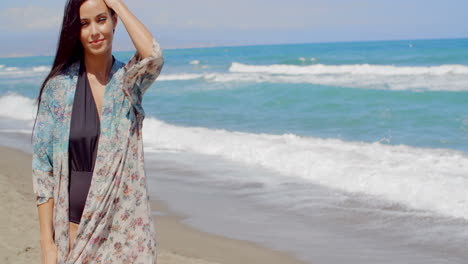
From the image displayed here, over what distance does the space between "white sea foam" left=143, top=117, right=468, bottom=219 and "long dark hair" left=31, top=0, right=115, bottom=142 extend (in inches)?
210

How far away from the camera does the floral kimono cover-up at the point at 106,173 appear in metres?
2.09

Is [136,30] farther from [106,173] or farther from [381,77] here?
[381,77]

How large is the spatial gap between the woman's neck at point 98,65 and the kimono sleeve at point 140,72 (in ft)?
0.32

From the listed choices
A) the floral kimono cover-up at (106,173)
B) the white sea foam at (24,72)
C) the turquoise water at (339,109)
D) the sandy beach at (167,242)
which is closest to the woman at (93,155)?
the floral kimono cover-up at (106,173)

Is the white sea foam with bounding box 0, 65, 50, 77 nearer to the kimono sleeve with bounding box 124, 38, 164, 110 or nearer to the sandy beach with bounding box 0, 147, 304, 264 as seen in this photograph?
the sandy beach with bounding box 0, 147, 304, 264

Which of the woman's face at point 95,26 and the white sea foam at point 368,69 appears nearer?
the woman's face at point 95,26

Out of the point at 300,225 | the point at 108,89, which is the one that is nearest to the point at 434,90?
the point at 300,225

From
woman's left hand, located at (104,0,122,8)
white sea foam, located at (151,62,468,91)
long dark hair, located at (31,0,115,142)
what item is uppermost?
woman's left hand, located at (104,0,122,8)

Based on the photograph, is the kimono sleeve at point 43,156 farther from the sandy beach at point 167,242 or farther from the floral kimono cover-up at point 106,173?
the sandy beach at point 167,242

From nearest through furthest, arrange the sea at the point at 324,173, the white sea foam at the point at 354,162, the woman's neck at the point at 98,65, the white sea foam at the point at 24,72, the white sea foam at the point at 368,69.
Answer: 1. the woman's neck at the point at 98,65
2. the sea at the point at 324,173
3. the white sea foam at the point at 354,162
4. the white sea foam at the point at 368,69
5. the white sea foam at the point at 24,72

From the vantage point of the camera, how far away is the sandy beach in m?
5.15

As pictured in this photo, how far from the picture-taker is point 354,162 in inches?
357

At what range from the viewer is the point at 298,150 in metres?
10.2

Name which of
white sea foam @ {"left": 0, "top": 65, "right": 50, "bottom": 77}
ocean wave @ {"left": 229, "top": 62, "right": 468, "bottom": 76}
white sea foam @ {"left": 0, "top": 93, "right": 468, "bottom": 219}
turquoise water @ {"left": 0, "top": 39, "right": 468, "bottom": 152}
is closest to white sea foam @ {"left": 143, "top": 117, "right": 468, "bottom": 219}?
white sea foam @ {"left": 0, "top": 93, "right": 468, "bottom": 219}
